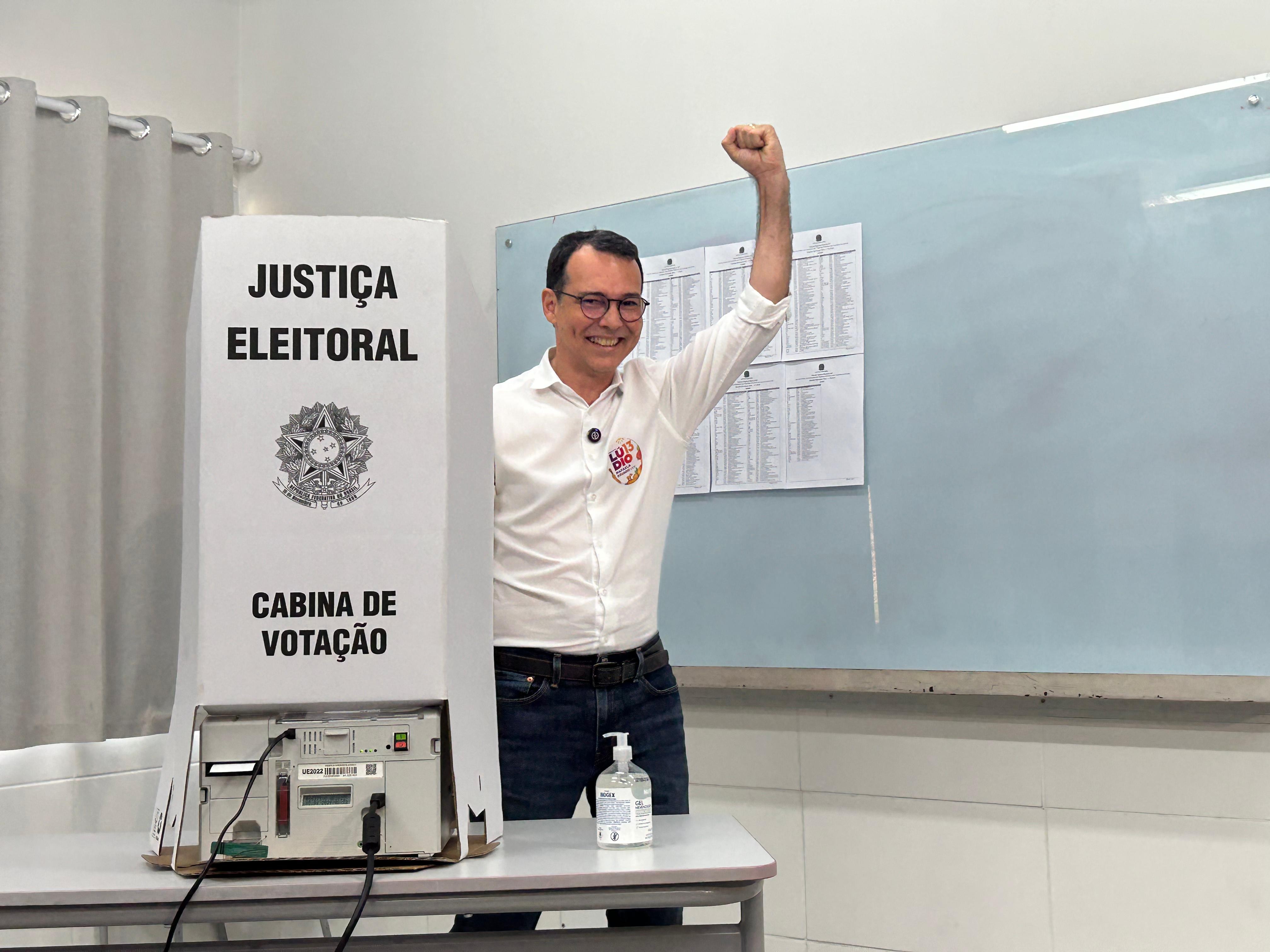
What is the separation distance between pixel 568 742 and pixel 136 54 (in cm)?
229

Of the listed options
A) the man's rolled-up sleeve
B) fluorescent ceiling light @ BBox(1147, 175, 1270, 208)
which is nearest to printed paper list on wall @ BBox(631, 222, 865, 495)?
the man's rolled-up sleeve

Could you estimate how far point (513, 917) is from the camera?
1591 millimetres

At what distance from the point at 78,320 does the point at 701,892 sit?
2084 mm

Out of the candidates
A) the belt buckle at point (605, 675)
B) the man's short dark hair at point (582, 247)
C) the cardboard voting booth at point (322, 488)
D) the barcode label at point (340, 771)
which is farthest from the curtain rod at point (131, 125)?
the barcode label at point (340, 771)

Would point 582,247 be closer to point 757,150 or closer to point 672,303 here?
point 757,150

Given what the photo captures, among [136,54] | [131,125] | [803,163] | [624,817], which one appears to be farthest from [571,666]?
[136,54]

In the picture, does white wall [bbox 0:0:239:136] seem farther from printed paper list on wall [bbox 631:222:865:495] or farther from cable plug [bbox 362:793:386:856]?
cable plug [bbox 362:793:386:856]

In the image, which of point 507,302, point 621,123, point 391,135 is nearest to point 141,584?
point 507,302

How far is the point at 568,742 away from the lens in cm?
170

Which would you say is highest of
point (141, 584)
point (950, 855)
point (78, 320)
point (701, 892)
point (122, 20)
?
point (122, 20)

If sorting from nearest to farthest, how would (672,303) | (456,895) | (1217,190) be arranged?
(456,895)
(1217,190)
(672,303)

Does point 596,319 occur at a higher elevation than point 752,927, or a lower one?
higher

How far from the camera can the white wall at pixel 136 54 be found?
2.65 metres

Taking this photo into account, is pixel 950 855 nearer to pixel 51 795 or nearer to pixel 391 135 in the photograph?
pixel 51 795
